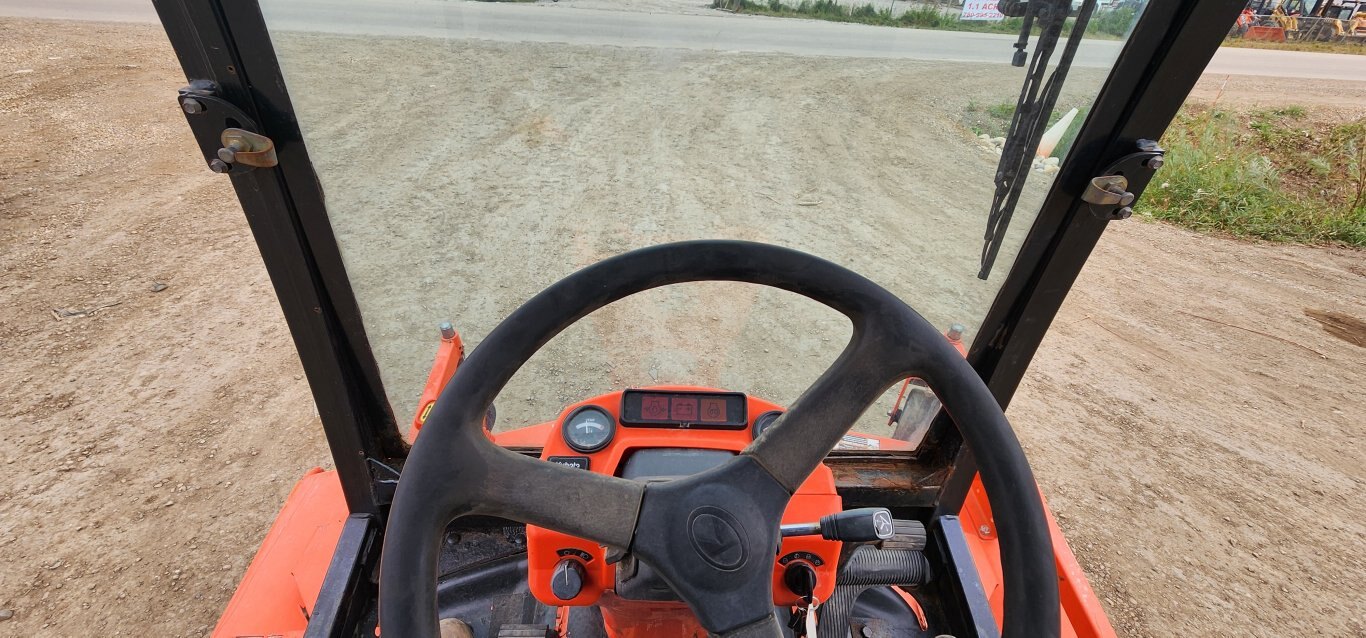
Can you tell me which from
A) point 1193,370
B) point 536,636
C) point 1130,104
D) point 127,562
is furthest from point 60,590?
point 1193,370

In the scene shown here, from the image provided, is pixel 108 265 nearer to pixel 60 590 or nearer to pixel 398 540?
pixel 60 590

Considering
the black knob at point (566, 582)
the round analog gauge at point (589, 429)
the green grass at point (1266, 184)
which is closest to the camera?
the black knob at point (566, 582)

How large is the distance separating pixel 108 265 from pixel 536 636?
4759mm

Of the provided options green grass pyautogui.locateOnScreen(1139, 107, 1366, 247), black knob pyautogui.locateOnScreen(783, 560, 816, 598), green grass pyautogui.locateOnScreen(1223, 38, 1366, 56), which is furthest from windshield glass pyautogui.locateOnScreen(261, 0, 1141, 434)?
green grass pyautogui.locateOnScreen(1223, 38, 1366, 56)

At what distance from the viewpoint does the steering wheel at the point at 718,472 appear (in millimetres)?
810

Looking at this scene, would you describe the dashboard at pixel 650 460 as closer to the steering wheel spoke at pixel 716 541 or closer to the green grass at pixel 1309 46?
the steering wheel spoke at pixel 716 541

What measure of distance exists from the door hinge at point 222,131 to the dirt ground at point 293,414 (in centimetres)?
16

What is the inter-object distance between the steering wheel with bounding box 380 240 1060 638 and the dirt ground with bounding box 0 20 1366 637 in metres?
0.49

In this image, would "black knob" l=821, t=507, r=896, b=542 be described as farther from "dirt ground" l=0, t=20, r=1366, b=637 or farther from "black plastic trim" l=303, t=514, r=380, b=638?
"black plastic trim" l=303, t=514, r=380, b=638

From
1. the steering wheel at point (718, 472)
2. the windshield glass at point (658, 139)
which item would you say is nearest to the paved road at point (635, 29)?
the windshield glass at point (658, 139)

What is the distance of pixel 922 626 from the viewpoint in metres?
1.50

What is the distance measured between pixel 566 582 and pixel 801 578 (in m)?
0.41

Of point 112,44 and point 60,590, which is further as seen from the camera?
point 112,44

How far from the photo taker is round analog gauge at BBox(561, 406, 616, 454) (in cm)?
119
